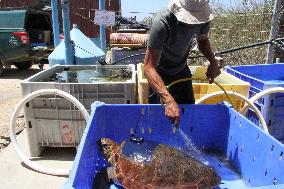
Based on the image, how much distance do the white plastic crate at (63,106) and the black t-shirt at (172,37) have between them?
66 centimetres

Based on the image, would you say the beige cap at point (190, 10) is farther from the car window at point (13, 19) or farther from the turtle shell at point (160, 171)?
the car window at point (13, 19)

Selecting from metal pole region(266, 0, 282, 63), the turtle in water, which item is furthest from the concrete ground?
metal pole region(266, 0, 282, 63)

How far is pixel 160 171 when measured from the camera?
7.80 ft

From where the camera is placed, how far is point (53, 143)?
12.3 ft

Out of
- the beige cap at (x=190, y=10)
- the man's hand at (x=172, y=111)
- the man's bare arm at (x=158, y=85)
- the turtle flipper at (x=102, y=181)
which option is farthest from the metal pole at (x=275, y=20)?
the turtle flipper at (x=102, y=181)

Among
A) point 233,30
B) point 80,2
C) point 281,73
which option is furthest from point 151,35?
point 80,2

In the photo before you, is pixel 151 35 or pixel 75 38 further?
pixel 75 38

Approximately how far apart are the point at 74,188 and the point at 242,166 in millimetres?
1647

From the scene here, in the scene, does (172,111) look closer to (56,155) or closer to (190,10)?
(190,10)

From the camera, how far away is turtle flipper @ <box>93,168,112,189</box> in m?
2.66

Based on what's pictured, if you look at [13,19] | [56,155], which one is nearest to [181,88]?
[56,155]

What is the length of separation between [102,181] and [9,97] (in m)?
5.05

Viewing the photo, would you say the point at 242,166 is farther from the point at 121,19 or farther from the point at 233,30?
the point at 121,19

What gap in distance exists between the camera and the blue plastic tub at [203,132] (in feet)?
8.52
